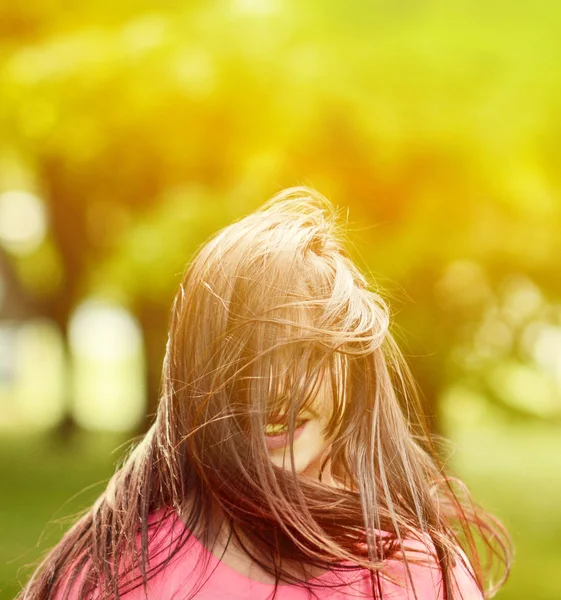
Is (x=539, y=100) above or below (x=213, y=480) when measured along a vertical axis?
above

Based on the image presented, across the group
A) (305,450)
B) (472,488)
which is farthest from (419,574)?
(472,488)

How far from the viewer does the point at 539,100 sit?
5547 millimetres

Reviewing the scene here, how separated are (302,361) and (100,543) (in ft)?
1.39

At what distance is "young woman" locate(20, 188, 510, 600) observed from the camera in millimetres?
1229

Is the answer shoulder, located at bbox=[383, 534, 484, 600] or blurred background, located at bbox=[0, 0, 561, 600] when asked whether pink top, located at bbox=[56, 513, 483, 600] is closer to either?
shoulder, located at bbox=[383, 534, 484, 600]

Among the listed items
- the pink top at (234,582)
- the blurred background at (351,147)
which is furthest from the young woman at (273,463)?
the blurred background at (351,147)

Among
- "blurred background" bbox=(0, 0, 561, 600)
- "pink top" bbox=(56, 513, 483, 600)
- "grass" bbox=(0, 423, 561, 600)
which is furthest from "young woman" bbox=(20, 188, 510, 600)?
"blurred background" bbox=(0, 0, 561, 600)

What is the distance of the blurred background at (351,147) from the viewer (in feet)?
18.4

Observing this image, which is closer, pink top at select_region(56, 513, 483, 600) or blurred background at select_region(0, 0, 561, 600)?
pink top at select_region(56, 513, 483, 600)

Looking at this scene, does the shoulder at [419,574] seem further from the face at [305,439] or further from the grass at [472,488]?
the grass at [472,488]

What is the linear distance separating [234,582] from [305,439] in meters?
0.22

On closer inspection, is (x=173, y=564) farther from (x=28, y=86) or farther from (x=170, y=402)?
(x=28, y=86)

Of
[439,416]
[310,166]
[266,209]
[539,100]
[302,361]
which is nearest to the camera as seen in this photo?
[302,361]

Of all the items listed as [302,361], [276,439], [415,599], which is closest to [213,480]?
[276,439]
